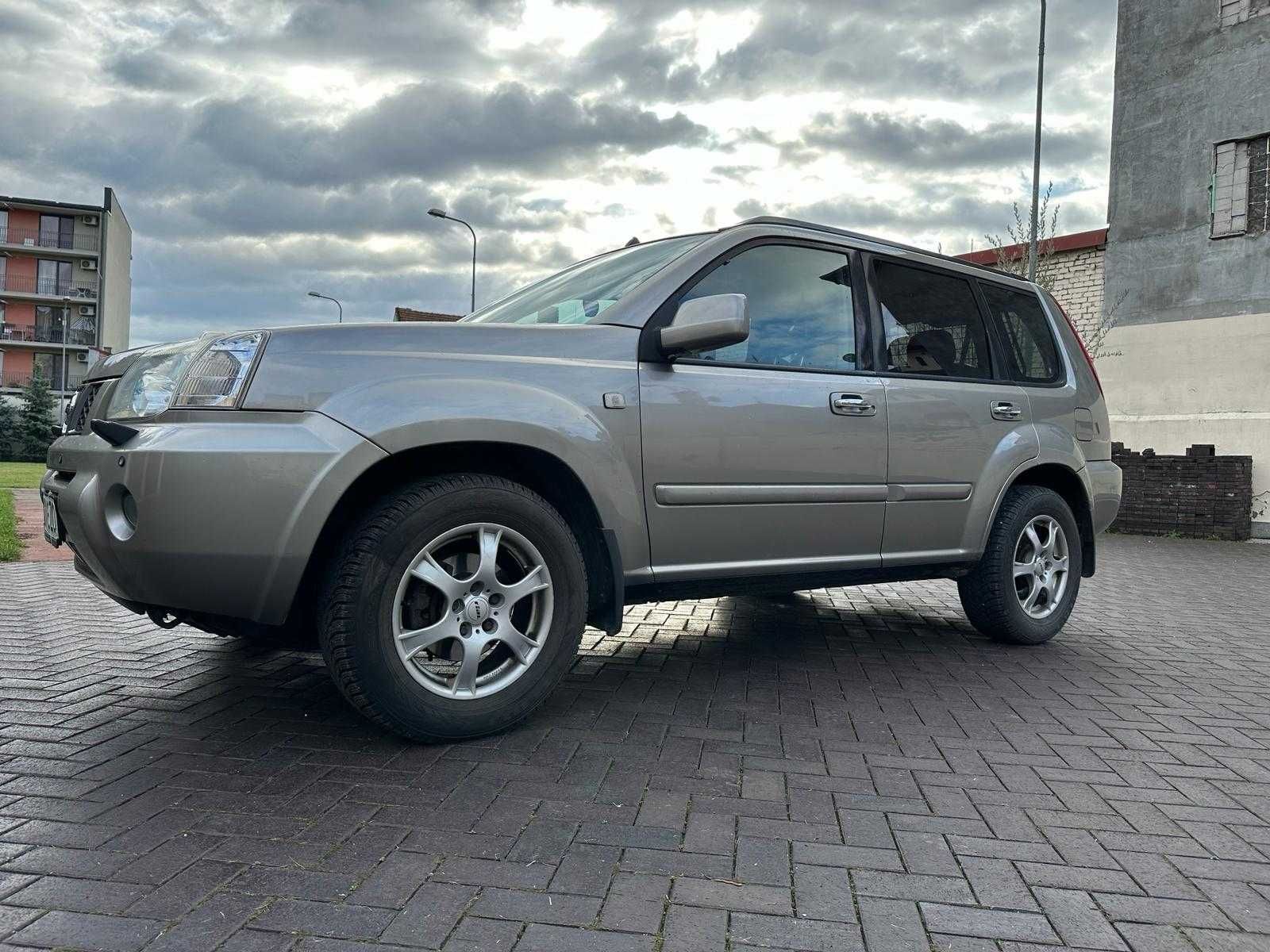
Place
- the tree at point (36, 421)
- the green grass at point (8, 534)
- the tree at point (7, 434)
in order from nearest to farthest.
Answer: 1. the green grass at point (8, 534)
2. the tree at point (36, 421)
3. the tree at point (7, 434)

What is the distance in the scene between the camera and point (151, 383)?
10.5 ft

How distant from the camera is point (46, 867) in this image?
2283 mm

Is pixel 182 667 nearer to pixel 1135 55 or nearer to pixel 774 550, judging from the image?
pixel 774 550

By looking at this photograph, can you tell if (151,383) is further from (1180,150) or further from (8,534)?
(1180,150)

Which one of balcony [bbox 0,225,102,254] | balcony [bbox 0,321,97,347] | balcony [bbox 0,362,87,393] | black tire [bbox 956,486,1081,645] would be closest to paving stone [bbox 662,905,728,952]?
black tire [bbox 956,486,1081,645]

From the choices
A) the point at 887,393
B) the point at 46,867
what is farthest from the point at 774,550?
the point at 46,867

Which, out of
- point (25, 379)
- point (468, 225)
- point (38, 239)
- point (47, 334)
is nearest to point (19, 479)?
point (468, 225)

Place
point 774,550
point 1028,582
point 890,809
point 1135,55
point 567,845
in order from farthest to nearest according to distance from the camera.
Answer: point 1135,55 → point 1028,582 → point 774,550 → point 890,809 → point 567,845

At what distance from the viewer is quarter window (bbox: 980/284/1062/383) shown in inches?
206

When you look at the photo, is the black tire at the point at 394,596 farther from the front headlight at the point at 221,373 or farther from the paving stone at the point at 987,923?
the paving stone at the point at 987,923

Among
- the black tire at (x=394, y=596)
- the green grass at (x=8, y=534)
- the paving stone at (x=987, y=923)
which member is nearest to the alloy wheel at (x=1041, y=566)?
the black tire at (x=394, y=596)

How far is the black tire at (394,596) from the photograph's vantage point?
2969mm

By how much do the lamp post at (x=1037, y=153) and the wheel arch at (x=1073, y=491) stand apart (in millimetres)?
11680

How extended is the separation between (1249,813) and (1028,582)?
2440 millimetres
